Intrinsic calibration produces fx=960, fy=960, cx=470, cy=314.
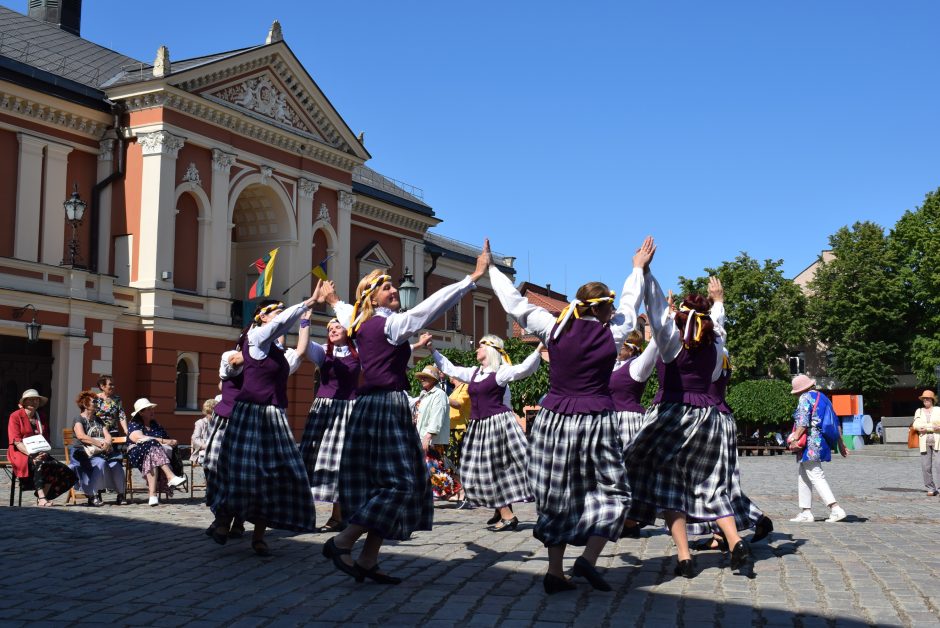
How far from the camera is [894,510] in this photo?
12.5 metres

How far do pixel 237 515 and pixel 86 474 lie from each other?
582 centimetres

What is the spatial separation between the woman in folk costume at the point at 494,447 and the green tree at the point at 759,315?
151 feet

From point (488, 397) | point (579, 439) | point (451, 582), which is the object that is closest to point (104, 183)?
point (488, 397)

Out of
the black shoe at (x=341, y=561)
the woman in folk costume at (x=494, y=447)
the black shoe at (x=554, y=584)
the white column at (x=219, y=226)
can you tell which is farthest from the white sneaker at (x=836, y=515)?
the white column at (x=219, y=226)

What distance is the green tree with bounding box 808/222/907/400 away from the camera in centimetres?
5327

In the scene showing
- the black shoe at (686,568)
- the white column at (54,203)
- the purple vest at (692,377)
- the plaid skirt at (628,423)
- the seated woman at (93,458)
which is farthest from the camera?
the white column at (54,203)

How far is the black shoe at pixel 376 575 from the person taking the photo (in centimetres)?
621

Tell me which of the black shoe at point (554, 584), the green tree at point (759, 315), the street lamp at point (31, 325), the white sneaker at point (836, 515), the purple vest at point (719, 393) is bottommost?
the white sneaker at point (836, 515)

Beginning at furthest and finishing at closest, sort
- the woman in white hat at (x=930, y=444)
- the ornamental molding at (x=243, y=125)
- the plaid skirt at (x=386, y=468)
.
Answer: the ornamental molding at (x=243, y=125) → the woman in white hat at (x=930, y=444) → the plaid skirt at (x=386, y=468)

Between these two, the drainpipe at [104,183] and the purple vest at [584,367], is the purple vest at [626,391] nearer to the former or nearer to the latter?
the purple vest at [584,367]

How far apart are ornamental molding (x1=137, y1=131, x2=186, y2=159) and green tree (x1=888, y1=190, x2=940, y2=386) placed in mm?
35952

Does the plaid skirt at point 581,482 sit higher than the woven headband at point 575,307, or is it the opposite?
the woven headband at point 575,307

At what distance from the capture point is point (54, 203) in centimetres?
2605

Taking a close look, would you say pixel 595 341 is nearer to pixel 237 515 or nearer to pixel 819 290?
pixel 237 515
